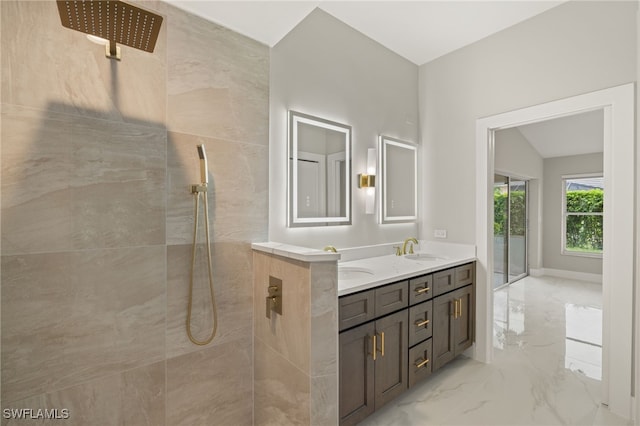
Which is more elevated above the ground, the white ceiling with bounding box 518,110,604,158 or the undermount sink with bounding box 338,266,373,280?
the white ceiling with bounding box 518,110,604,158

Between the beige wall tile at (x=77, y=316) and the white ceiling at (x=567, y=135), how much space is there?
18.6ft

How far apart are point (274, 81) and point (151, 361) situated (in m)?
1.81

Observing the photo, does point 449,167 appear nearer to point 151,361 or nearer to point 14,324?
point 151,361

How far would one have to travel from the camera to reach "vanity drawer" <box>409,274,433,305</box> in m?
1.99

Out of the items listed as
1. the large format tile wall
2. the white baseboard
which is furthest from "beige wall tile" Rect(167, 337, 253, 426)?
the white baseboard

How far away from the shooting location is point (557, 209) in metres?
5.71

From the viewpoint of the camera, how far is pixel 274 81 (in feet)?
6.55

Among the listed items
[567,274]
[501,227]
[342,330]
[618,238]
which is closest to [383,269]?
[342,330]

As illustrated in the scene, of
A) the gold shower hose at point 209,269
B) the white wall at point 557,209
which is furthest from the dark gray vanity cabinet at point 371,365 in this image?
the white wall at point 557,209

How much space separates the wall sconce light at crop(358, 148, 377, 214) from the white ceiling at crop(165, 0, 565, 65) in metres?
1.08

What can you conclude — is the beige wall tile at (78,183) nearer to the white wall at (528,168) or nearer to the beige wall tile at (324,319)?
the beige wall tile at (324,319)

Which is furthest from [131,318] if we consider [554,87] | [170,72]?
[554,87]

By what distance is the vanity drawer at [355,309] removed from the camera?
1.56 m

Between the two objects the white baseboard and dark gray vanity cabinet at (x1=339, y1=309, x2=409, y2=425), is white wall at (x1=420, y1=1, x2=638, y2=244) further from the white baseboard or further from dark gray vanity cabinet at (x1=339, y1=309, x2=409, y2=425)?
the white baseboard
